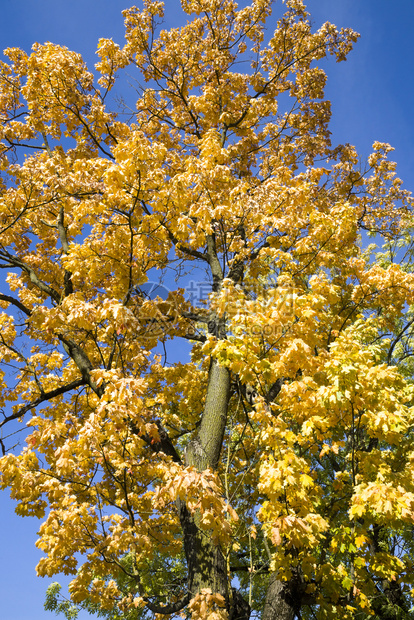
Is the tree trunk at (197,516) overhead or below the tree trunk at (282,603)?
overhead

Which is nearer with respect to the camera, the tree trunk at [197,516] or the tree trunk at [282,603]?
the tree trunk at [197,516]

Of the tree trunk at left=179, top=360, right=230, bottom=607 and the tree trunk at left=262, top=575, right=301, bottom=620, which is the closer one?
the tree trunk at left=179, top=360, right=230, bottom=607

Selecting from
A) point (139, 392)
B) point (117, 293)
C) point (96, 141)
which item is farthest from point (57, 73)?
point (139, 392)

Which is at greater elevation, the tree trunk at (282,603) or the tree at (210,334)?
the tree at (210,334)

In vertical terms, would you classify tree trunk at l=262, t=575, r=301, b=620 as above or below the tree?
below

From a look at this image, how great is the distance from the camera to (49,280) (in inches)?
343

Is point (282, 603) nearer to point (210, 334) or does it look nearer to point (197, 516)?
point (197, 516)

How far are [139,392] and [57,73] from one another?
6612 millimetres

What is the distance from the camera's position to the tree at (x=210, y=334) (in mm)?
4246

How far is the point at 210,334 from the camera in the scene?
16.5 feet

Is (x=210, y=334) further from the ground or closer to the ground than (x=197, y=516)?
further from the ground

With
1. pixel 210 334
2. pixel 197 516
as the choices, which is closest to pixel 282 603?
pixel 197 516

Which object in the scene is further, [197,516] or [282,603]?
[282,603]

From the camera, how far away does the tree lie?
4.25 meters
